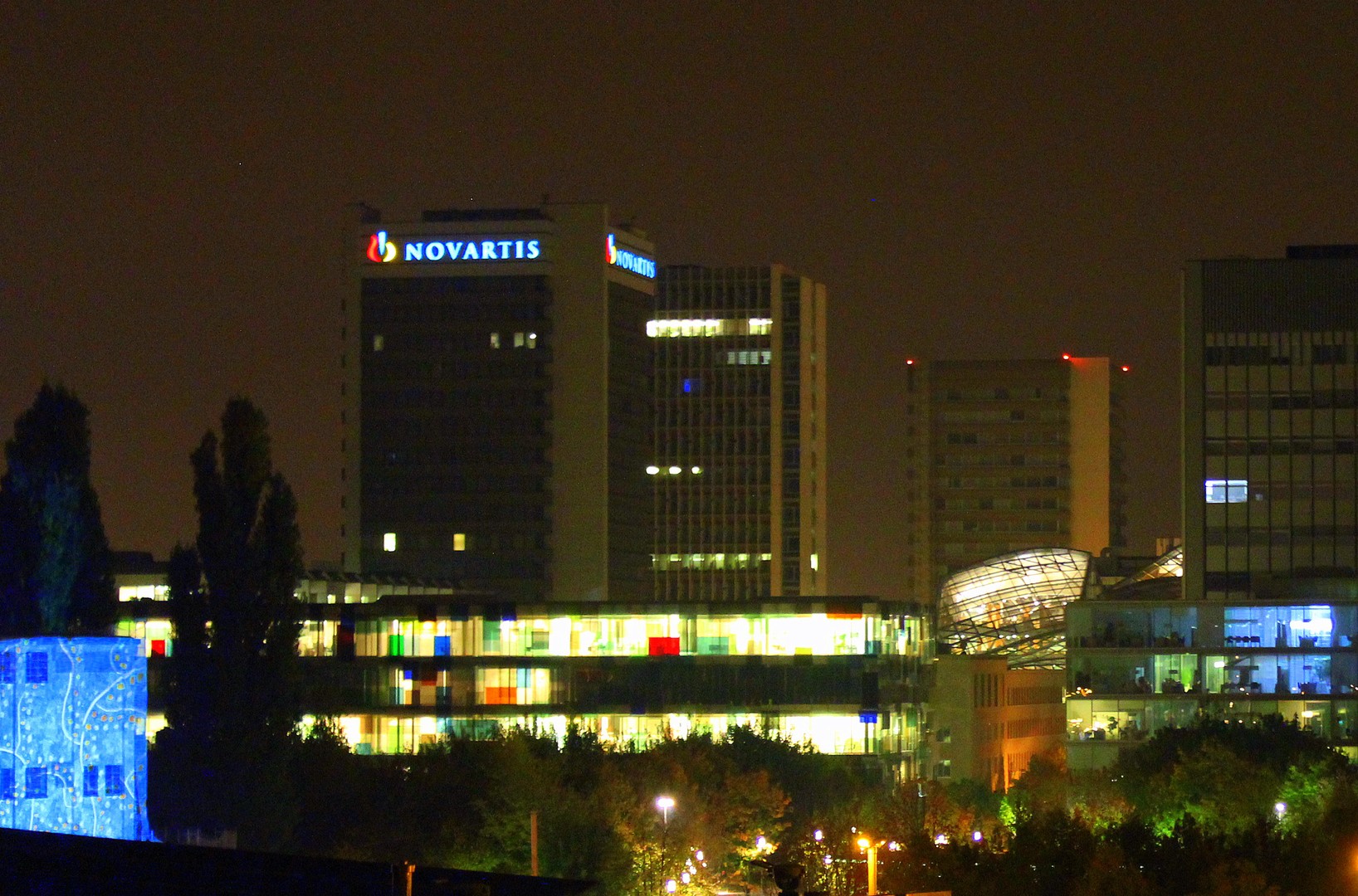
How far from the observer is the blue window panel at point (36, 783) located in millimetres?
92000

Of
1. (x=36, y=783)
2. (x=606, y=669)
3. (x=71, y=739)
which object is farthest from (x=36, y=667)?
(x=606, y=669)

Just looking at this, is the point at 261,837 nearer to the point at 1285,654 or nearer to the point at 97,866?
the point at 97,866

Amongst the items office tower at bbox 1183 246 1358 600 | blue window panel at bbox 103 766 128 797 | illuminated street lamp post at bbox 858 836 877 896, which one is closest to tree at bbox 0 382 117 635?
blue window panel at bbox 103 766 128 797

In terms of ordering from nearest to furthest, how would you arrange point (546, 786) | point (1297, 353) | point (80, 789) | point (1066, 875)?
point (1066, 875), point (80, 789), point (546, 786), point (1297, 353)

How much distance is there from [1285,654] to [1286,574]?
1043 cm

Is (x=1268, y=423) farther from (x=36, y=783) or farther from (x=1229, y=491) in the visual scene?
(x=36, y=783)

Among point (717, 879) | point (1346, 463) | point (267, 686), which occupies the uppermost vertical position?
point (1346, 463)

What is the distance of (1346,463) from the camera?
17100cm

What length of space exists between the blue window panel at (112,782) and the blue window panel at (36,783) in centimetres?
232

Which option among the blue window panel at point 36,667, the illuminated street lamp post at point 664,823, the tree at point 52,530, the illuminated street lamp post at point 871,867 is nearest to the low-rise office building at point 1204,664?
the illuminated street lamp post at point 664,823

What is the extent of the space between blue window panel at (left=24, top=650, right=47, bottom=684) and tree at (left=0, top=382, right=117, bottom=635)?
1292 cm

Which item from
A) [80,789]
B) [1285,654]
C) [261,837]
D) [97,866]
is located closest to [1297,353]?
[1285,654]

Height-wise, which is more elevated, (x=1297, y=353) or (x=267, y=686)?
(x=1297, y=353)

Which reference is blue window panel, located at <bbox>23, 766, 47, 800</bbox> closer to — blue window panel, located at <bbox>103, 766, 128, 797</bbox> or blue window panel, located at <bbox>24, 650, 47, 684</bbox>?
blue window panel, located at <bbox>103, 766, 128, 797</bbox>
